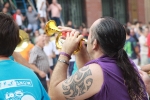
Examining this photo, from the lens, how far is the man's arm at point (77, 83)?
2.29 metres

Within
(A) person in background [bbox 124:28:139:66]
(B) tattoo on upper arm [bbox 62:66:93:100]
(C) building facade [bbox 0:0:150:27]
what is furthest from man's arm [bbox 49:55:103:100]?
(C) building facade [bbox 0:0:150:27]

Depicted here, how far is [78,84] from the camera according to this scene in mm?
2332

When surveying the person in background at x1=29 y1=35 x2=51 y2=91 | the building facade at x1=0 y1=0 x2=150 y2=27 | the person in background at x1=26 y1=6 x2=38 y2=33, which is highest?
the person in background at x1=29 y1=35 x2=51 y2=91

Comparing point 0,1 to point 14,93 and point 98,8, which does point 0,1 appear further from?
point 14,93

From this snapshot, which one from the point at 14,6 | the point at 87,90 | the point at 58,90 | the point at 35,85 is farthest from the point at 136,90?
the point at 14,6

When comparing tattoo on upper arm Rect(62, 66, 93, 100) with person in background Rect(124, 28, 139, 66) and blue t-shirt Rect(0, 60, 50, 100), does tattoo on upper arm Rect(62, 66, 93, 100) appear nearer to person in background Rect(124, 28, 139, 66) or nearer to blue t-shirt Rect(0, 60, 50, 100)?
blue t-shirt Rect(0, 60, 50, 100)

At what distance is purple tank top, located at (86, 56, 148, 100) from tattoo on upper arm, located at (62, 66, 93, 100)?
0.27 ft

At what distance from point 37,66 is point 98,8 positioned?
13571 millimetres

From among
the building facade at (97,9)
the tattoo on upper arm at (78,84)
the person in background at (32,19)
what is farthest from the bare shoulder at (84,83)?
the building facade at (97,9)

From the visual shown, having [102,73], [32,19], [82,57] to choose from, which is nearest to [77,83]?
[102,73]

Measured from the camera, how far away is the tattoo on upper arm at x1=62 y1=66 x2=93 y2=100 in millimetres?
2311

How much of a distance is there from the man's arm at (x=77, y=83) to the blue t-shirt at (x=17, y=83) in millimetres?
120

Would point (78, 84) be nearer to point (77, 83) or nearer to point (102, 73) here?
point (77, 83)

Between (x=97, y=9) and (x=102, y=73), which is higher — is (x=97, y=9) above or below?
below
